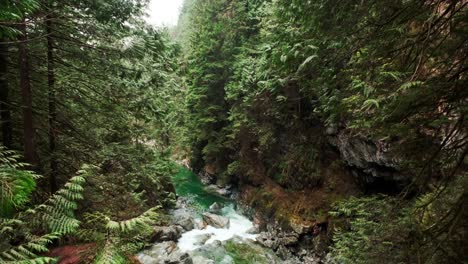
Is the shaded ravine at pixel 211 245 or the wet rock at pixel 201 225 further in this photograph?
the wet rock at pixel 201 225

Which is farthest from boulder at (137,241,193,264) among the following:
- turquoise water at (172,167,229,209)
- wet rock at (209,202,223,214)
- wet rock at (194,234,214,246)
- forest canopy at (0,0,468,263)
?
turquoise water at (172,167,229,209)

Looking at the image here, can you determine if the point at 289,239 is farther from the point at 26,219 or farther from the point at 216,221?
the point at 26,219

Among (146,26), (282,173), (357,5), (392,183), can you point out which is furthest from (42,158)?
(282,173)

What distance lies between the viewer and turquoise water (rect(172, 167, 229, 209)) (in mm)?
20078

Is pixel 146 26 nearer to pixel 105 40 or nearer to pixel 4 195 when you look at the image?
pixel 105 40

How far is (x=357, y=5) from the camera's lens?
4.39m

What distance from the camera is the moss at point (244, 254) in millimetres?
11930

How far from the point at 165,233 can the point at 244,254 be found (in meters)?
3.35

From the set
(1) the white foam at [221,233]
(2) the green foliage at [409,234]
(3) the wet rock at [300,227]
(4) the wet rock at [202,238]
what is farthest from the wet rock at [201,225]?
(2) the green foliage at [409,234]

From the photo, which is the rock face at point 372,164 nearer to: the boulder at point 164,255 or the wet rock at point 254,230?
the wet rock at point 254,230

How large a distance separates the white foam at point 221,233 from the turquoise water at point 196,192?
3012mm

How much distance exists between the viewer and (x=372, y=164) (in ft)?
36.6

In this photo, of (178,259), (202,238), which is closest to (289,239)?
(202,238)

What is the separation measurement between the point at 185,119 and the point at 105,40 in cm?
2023
